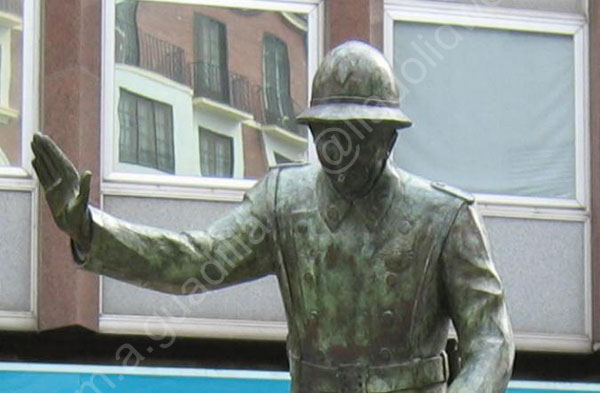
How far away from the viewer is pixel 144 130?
24.4 m

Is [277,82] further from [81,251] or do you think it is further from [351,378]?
[81,251]

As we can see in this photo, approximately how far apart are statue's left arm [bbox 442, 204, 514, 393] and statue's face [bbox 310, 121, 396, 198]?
0.42 m

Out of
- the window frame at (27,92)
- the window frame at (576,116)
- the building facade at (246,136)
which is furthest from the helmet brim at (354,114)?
the window frame at (576,116)

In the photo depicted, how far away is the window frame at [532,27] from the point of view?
2517cm

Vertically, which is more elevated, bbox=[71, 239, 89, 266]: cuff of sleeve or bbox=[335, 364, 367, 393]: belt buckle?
bbox=[71, 239, 89, 266]: cuff of sleeve

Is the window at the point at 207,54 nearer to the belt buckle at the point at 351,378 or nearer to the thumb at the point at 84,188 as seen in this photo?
the belt buckle at the point at 351,378

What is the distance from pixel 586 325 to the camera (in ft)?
83.5

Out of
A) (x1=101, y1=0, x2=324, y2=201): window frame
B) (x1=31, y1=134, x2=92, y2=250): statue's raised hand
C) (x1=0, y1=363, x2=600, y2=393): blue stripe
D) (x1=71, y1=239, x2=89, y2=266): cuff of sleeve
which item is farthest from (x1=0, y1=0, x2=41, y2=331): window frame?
(x1=31, y1=134, x2=92, y2=250): statue's raised hand

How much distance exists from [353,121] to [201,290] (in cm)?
97

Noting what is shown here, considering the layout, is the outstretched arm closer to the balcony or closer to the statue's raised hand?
the statue's raised hand

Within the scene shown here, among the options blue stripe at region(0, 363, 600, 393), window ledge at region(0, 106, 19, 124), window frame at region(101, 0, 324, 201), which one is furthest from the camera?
window frame at region(101, 0, 324, 201)

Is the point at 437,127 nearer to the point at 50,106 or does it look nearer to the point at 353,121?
the point at 50,106

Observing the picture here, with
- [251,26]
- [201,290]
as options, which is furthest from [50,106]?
[201,290]

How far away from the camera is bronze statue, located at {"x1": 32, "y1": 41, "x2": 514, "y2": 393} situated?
11633 mm
